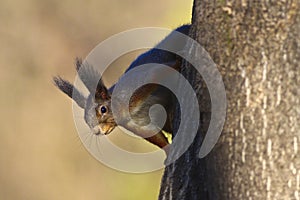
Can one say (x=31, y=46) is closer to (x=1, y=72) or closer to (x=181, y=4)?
(x=1, y=72)

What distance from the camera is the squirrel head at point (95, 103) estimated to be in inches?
127

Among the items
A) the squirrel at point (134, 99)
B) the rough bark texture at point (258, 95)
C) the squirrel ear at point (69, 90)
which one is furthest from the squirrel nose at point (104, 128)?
the rough bark texture at point (258, 95)

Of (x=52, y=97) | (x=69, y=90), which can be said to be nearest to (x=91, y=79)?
(x=69, y=90)

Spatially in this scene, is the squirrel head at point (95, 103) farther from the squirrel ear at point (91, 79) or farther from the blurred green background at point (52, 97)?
the blurred green background at point (52, 97)

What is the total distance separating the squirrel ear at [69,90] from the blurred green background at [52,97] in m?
4.45

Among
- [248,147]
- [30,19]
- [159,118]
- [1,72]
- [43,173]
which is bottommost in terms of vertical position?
[248,147]

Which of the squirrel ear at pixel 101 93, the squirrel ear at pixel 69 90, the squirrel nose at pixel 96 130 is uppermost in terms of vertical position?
the squirrel ear at pixel 101 93

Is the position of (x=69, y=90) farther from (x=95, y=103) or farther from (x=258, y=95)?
(x=258, y=95)

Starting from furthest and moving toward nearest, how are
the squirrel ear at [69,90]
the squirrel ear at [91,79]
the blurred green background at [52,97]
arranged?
the blurred green background at [52,97], the squirrel ear at [69,90], the squirrel ear at [91,79]

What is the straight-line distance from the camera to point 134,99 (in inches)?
124

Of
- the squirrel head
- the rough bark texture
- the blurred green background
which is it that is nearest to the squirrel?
the squirrel head

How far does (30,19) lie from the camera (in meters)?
9.13

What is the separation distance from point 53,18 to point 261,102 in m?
7.07

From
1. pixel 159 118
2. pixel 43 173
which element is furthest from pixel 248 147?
pixel 43 173
